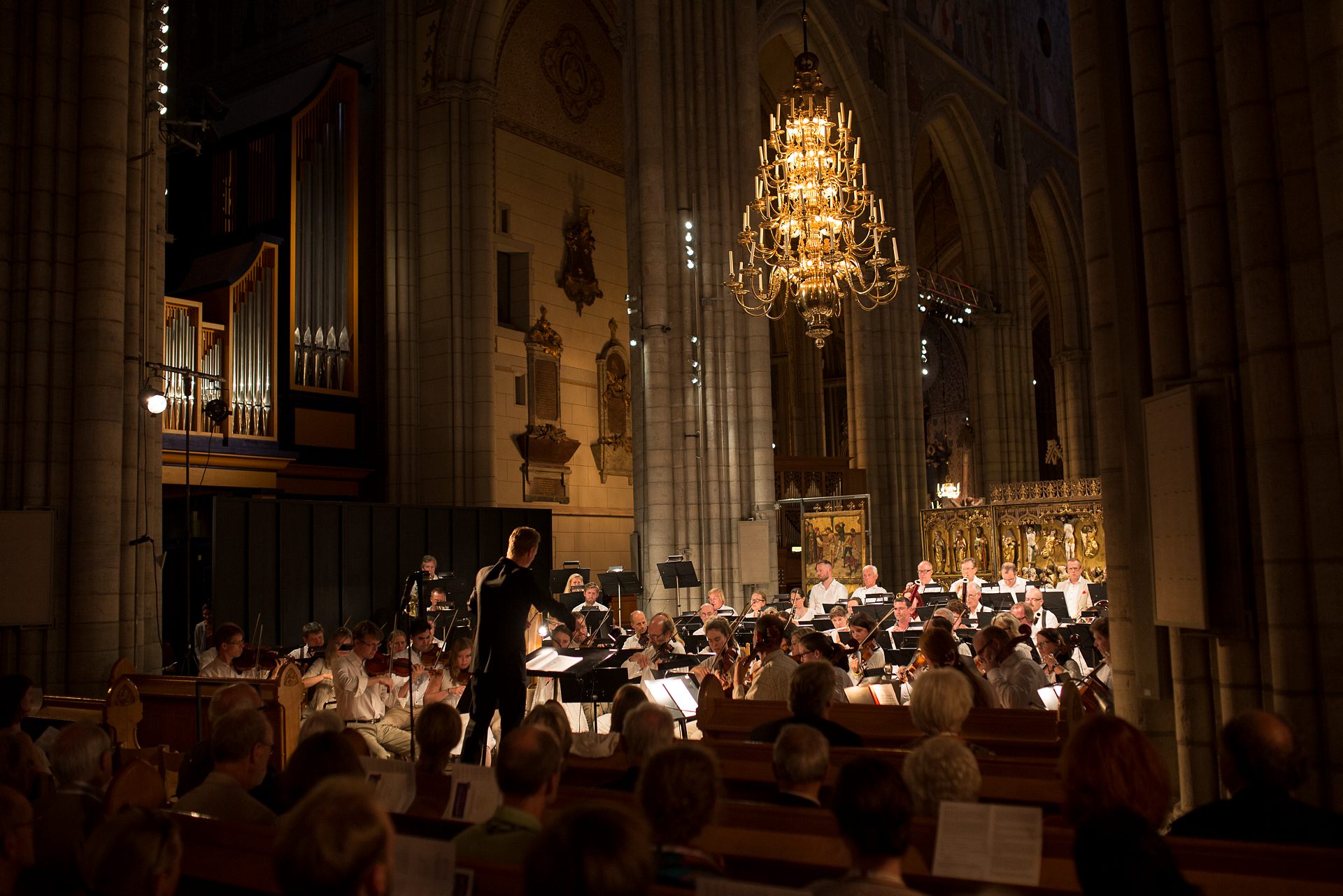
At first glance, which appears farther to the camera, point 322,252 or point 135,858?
point 322,252

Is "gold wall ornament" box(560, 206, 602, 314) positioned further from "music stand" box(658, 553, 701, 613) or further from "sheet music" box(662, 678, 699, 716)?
"sheet music" box(662, 678, 699, 716)

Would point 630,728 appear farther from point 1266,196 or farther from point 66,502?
point 66,502

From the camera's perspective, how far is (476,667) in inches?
259

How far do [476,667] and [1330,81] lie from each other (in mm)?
5092

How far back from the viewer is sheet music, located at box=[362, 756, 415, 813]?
4.03 meters

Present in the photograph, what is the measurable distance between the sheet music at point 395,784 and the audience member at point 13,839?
1.23 meters

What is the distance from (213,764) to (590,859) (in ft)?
9.20

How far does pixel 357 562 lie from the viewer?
15.8 m

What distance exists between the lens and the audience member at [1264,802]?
2977 millimetres

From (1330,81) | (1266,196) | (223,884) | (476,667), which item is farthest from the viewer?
(476,667)

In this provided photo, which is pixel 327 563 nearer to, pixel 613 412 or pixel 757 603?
pixel 757 603

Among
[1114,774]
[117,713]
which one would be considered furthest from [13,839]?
[117,713]

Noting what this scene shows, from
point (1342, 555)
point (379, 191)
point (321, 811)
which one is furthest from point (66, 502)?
point (379, 191)

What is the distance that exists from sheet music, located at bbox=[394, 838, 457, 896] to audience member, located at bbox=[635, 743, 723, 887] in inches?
18.8
